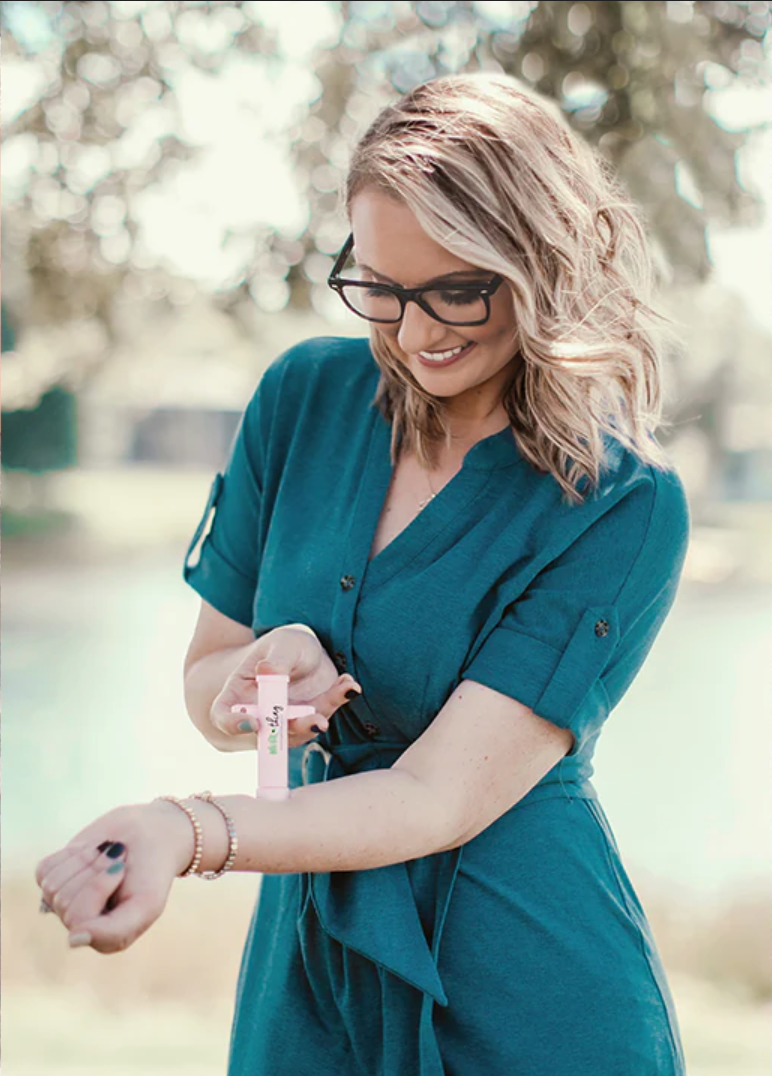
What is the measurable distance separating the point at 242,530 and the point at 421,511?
28cm

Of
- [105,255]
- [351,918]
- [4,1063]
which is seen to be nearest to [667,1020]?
[351,918]

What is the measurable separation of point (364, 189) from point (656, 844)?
139 inches

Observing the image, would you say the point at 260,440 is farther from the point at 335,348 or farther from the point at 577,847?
the point at 577,847

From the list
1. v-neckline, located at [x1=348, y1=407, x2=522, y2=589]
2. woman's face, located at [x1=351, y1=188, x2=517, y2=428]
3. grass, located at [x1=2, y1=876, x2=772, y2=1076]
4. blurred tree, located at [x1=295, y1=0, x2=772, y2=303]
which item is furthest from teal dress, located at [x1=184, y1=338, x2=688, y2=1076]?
grass, located at [x1=2, y1=876, x2=772, y2=1076]

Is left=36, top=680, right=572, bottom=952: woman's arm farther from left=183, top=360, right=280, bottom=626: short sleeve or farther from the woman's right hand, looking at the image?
left=183, top=360, right=280, bottom=626: short sleeve

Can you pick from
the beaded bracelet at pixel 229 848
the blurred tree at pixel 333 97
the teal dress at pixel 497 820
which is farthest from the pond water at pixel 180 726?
the beaded bracelet at pixel 229 848

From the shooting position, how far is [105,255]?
3174mm

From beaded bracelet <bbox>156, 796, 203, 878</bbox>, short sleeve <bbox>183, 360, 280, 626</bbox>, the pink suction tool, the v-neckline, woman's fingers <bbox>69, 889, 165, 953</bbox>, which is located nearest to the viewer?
woman's fingers <bbox>69, 889, 165, 953</bbox>

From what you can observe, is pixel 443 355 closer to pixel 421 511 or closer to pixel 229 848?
pixel 421 511

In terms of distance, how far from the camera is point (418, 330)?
1.41 m

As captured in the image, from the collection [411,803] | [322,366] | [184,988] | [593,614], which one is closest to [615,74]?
[322,366]

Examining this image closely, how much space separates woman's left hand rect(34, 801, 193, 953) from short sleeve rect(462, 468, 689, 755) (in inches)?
18.3

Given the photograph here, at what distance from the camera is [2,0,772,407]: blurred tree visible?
2721mm

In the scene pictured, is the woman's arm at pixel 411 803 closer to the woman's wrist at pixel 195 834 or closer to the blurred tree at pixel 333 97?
Result: the woman's wrist at pixel 195 834
